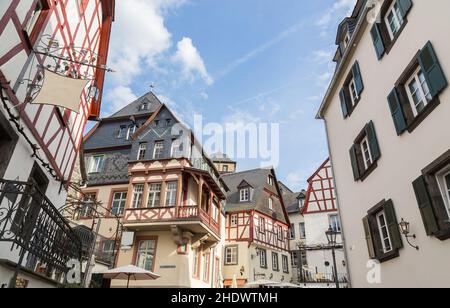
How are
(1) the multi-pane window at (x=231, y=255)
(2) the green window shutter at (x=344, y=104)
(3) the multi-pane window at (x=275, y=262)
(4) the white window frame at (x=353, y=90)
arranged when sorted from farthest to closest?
(3) the multi-pane window at (x=275, y=262), (1) the multi-pane window at (x=231, y=255), (2) the green window shutter at (x=344, y=104), (4) the white window frame at (x=353, y=90)

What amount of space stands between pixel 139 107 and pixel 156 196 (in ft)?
26.7

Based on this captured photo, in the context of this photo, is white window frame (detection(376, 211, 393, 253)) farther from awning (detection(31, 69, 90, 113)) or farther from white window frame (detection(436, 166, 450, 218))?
awning (detection(31, 69, 90, 113))

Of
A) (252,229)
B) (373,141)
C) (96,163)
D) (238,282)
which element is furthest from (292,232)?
(373,141)

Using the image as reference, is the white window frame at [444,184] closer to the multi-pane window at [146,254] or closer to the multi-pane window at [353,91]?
the multi-pane window at [353,91]

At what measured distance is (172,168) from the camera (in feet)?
58.4

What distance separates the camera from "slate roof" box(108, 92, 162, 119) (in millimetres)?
22314

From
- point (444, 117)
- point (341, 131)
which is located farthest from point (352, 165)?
point (444, 117)

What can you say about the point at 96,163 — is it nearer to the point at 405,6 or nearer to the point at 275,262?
the point at 275,262

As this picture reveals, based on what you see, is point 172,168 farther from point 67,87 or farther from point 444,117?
point 444,117

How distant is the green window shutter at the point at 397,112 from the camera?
691 cm

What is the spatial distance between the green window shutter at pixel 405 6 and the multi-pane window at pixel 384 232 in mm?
4668

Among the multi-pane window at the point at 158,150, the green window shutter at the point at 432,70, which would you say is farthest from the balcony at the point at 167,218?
the green window shutter at the point at 432,70

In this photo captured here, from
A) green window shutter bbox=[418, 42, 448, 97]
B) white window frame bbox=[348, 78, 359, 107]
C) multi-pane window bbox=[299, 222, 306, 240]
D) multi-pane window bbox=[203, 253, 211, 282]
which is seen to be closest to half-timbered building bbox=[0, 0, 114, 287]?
green window shutter bbox=[418, 42, 448, 97]

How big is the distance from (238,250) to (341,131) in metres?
15.7
